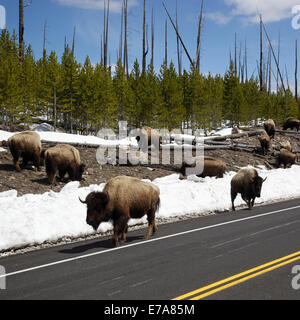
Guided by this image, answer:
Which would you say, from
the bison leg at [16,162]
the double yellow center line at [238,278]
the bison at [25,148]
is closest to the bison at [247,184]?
the double yellow center line at [238,278]

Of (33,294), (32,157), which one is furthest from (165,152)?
(33,294)

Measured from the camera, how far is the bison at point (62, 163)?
1451 centimetres

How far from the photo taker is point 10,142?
15266 mm

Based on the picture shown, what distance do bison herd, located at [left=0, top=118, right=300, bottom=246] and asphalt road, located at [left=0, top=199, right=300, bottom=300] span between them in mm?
705

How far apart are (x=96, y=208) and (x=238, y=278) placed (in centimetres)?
326

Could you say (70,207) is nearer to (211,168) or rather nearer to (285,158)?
(211,168)

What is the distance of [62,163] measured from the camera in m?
14.8

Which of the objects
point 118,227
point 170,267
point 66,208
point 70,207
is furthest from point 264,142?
point 170,267

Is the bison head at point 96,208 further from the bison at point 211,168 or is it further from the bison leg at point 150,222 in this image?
the bison at point 211,168

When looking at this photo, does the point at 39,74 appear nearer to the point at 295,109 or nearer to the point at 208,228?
the point at 208,228

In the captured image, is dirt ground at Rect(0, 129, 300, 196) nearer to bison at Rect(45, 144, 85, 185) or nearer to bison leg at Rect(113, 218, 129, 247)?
bison at Rect(45, 144, 85, 185)

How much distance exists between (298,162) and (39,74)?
A: 95.7ft

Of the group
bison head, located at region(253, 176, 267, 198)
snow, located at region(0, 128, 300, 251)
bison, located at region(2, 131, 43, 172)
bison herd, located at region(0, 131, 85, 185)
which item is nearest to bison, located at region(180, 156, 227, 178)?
snow, located at region(0, 128, 300, 251)

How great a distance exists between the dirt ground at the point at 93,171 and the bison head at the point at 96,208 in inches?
231
